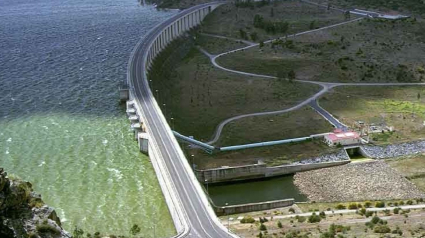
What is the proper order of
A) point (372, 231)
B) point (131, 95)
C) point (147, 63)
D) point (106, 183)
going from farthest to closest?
point (147, 63)
point (131, 95)
point (106, 183)
point (372, 231)

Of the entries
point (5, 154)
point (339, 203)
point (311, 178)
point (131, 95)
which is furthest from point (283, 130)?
point (5, 154)

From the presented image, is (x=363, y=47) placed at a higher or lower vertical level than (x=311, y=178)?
higher

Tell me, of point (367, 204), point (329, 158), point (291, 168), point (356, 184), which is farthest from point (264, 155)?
point (367, 204)

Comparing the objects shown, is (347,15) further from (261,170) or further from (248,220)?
(248,220)

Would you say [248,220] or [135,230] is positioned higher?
[135,230]

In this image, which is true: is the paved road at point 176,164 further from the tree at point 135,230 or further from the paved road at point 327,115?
the paved road at point 327,115

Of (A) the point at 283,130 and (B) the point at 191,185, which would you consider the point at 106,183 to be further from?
(A) the point at 283,130
